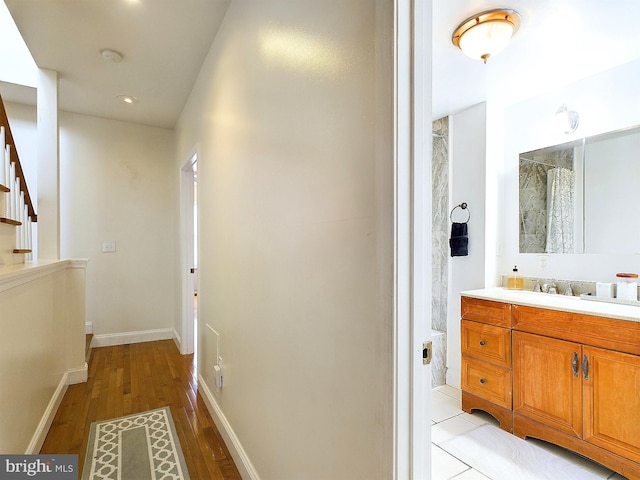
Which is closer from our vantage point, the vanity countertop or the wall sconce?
the vanity countertop

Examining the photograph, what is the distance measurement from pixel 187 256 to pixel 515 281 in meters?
3.11

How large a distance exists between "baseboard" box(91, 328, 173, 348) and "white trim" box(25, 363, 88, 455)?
0.92 m

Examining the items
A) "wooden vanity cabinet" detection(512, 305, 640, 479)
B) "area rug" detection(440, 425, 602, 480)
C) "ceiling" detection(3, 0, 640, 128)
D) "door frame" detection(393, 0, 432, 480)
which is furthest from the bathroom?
"door frame" detection(393, 0, 432, 480)

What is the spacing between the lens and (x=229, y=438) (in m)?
1.91

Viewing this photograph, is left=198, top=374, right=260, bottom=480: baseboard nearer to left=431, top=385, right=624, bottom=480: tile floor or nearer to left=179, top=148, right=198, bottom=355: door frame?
left=431, top=385, right=624, bottom=480: tile floor

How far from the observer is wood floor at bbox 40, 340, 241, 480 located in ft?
6.20

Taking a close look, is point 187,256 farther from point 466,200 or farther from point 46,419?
point 466,200

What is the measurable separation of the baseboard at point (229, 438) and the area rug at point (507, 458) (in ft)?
3.94

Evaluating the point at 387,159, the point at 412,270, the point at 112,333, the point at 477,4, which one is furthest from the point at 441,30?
the point at 112,333

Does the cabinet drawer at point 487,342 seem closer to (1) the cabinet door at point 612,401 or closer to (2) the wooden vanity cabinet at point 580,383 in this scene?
(2) the wooden vanity cabinet at point 580,383

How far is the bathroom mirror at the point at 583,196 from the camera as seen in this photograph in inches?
81.6

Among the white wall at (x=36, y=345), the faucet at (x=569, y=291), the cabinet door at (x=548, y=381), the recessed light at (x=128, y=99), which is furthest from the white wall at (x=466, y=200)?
the recessed light at (x=128, y=99)

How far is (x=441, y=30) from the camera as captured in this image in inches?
69.7

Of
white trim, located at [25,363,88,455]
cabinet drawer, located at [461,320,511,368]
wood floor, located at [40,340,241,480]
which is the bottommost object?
wood floor, located at [40,340,241,480]
